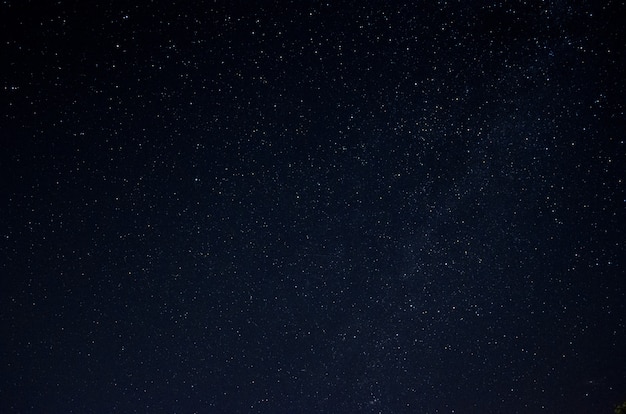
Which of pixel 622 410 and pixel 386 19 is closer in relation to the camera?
pixel 386 19

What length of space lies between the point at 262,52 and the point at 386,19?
3.34ft

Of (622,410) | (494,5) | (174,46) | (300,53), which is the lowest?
(622,410)

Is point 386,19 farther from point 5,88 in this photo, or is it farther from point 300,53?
point 5,88

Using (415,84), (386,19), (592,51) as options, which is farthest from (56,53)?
(592,51)

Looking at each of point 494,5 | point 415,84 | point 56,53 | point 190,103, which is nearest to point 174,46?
point 190,103

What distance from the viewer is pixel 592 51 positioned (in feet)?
11.5

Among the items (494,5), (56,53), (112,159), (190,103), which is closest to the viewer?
(56,53)

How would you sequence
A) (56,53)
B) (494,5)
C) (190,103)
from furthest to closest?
(190,103), (494,5), (56,53)

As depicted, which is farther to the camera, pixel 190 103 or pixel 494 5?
pixel 190 103

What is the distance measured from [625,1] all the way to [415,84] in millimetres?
1736

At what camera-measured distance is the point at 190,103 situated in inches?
135

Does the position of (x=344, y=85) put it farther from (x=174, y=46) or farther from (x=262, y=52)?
(x=174, y=46)

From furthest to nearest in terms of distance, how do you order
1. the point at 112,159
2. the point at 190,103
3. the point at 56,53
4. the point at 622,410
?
the point at 622,410 < the point at 112,159 < the point at 190,103 < the point at 56,53

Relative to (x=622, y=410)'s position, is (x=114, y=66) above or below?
above
